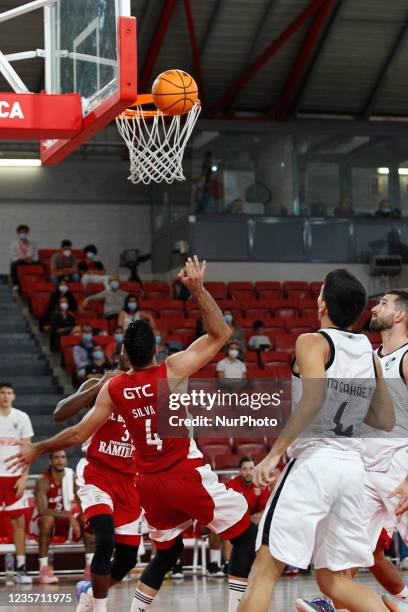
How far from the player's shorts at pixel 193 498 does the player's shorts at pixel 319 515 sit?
3.07ft

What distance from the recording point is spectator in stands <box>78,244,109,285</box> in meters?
19.7

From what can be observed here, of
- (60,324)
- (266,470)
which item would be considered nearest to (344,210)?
(60,324)

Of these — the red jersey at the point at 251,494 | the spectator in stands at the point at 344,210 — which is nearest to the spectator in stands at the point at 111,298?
the spectator in stands at the point at 344,210

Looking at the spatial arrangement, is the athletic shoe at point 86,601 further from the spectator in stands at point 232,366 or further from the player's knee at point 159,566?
the spectator in stands at point 232,366

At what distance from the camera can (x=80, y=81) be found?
Result: 7.77 m

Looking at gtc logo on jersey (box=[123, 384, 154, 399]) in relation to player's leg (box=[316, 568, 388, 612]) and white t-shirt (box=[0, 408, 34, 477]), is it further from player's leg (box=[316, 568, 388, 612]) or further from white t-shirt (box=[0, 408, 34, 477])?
white t-shirt (box=[0, 408, 34, 477])

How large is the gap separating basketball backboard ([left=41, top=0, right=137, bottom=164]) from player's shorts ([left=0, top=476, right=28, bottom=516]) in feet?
15.0

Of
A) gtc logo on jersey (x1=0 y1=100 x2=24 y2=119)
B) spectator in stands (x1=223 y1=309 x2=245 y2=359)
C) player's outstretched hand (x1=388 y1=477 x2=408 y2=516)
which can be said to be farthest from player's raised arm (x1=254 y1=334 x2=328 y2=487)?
spectator in stands (x1=223 y1=309 x2=245 y2=359)

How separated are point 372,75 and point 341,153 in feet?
5.80

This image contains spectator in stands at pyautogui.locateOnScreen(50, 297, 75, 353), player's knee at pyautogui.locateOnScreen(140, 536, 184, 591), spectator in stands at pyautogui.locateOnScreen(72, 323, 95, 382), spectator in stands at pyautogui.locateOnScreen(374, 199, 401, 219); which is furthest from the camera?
spectator in stands at pyautogui.locateOnScreen(374, 199, 401, 219)

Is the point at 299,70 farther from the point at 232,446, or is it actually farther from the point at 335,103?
the point at 232,446

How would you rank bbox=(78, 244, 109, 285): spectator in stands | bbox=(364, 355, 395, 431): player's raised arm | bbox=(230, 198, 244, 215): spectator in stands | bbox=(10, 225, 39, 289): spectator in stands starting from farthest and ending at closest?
bbox=(230, 198, 244, 215): spectator in stands → bbox=(10, 225, 39, 289): spectator in stands → bbox=(78, 244, 109, 285): spectator in stands → bbox=(364, 355, 395, 431): player's raised arm

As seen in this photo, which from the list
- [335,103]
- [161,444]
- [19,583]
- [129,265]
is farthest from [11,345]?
[161,444]

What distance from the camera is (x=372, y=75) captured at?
895 inches
